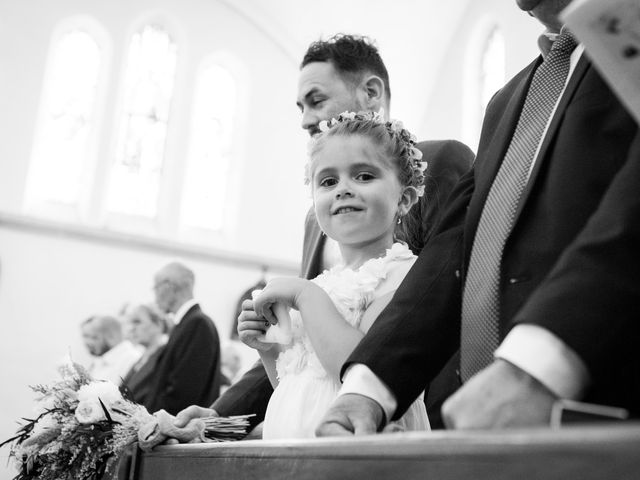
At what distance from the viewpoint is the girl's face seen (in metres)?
2.44

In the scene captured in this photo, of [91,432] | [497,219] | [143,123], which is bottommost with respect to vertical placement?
[91,432]

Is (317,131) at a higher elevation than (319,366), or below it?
higher

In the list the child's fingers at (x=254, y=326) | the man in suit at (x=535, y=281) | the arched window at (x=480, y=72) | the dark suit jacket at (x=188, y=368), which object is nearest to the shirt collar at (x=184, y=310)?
the dark suit jacket at (x=188, y=368)

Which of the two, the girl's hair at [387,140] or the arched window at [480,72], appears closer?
the girl's hair at [387,140]

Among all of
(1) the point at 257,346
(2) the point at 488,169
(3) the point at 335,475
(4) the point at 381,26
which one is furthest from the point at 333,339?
(4) the point at 381,26

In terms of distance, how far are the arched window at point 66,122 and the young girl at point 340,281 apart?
1097 centimetres

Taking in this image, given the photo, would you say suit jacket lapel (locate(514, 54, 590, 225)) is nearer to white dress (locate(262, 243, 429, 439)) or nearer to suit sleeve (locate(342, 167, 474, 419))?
suit sleeve (locate(342, 167, 474, 419))

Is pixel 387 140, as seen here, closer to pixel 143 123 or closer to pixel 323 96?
pixel 323 96

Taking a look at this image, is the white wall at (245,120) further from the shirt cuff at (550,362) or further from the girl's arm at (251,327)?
the shirt cuff at (550,362)

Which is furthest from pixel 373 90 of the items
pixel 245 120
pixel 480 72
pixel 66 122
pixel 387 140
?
pixel 245 120

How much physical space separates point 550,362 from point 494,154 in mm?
832

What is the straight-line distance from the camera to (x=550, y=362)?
48.3 inches

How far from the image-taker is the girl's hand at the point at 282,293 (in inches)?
87.7

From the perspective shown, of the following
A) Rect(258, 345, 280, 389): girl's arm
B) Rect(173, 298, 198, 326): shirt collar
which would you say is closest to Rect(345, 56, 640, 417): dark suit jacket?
Rect(258, 345, 280, 389): girl's arm
